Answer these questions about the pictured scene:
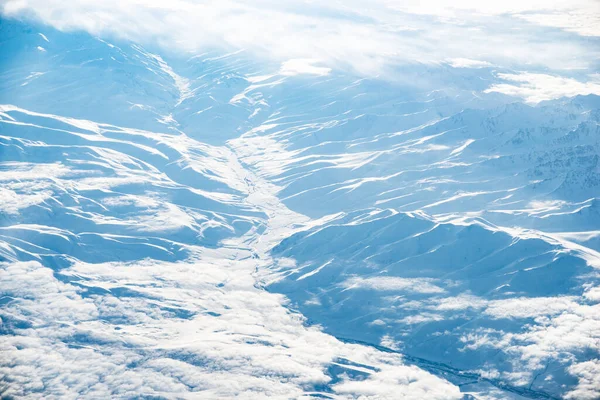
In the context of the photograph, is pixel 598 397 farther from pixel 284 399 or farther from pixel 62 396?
pixel 62 396

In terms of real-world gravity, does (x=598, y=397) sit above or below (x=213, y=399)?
above

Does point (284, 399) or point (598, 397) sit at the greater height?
point (598, 397)

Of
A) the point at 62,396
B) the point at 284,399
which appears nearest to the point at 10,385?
the point at 62,396

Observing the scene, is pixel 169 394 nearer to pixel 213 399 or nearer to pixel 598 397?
pixel 213 399

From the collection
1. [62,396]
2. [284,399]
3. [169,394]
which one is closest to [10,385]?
[62,396]

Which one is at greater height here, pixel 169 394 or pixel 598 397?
pixel 598 397

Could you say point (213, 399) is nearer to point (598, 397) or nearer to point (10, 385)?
point (10, 385)

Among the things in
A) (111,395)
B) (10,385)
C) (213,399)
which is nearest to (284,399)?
(213,399)
